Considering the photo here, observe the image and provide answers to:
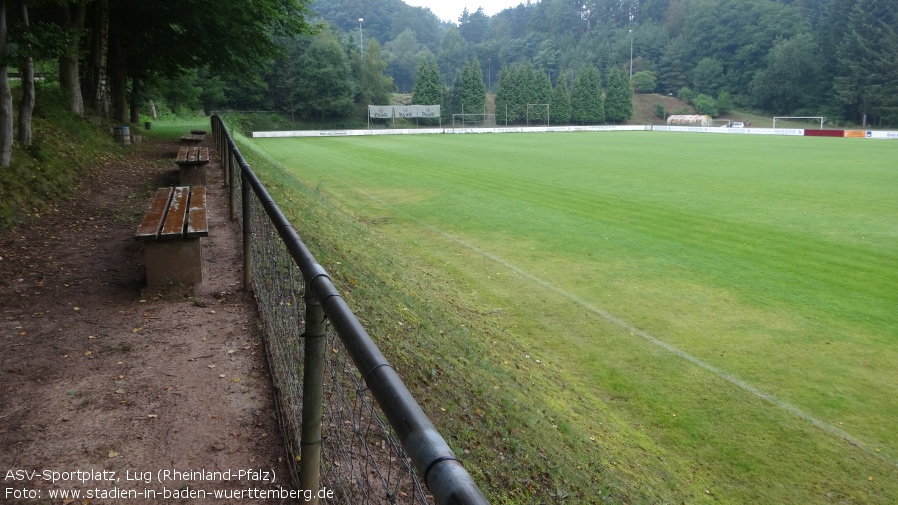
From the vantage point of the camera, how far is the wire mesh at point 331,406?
3164mm

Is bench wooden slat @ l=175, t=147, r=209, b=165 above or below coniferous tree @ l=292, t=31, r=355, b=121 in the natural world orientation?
below

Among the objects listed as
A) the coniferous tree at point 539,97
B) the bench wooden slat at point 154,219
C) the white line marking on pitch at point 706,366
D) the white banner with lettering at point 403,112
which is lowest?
the white line marking on pitch at point 706,366

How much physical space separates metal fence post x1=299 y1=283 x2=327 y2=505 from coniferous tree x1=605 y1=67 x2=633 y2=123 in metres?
101

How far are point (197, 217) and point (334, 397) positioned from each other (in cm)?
328

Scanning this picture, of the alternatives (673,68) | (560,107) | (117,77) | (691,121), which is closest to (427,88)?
(560,107)

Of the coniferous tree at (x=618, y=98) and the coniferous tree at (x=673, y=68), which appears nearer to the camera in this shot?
the coniferous tree at (x=618, y=98)

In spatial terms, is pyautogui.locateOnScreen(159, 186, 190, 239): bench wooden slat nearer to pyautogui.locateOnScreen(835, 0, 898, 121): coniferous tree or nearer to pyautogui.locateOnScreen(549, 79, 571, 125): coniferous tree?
pyautogui.locateOnScreen(835, 0, 898, 121): coniferous tree

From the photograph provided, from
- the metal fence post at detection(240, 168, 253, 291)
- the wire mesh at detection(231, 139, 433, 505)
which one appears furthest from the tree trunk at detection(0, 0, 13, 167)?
the wire mesh at detection(231, 139, 433, 505)

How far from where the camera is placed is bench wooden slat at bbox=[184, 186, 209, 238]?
616 centimetres

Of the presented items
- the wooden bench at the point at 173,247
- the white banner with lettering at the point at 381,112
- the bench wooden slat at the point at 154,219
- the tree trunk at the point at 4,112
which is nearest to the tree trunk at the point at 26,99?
the tree trunk at the point at 4,112

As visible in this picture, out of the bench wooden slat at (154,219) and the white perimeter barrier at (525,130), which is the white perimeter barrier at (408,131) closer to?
the white perimeter barrier at (525,130)

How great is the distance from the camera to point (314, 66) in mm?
78125

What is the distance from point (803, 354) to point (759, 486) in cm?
328

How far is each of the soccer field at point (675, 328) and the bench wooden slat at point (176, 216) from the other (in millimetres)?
1979
